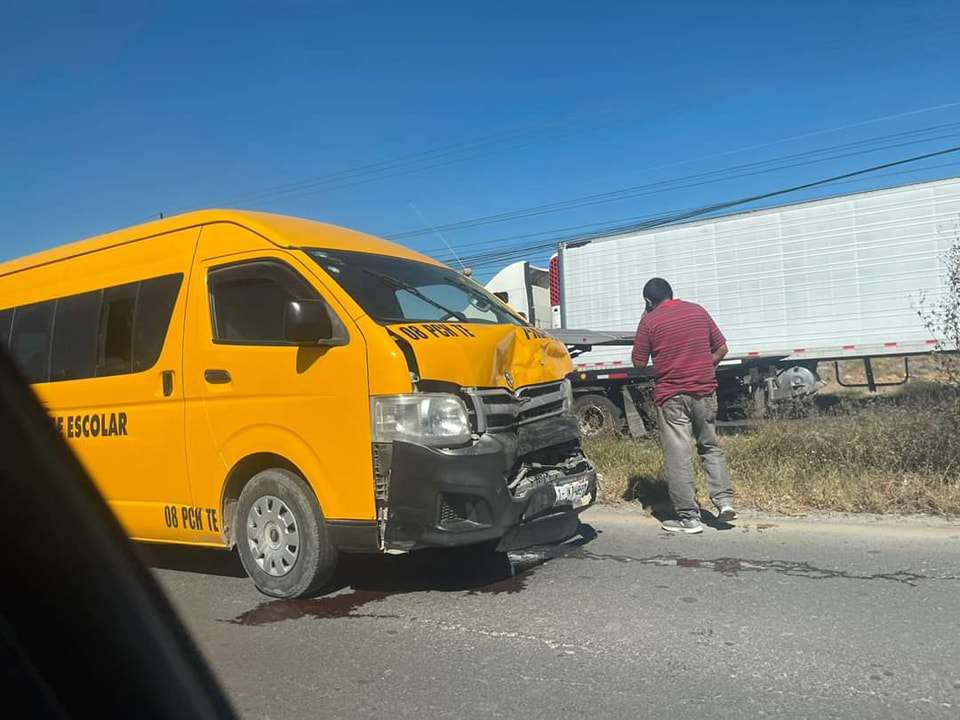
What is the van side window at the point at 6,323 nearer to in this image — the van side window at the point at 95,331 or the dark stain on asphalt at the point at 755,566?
the van side window at the point at 95,331

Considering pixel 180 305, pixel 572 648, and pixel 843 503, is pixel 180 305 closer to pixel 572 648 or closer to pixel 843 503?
pixel 572 648

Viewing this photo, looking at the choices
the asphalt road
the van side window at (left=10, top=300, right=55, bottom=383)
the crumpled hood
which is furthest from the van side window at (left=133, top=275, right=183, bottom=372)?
the crumpled hood

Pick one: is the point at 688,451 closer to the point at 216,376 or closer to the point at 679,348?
the point at 679,348

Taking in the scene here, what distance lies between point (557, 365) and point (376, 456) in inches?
65.8

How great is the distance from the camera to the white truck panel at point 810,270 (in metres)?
12.3

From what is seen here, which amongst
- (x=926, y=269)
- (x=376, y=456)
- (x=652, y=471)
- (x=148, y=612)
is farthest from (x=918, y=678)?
(x=926, y=269)

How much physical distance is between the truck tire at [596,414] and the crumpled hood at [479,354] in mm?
7230

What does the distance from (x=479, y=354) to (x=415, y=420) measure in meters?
0.60

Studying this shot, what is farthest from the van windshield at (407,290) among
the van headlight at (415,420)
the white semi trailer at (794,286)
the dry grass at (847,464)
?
the white semi trailer at (794,286)

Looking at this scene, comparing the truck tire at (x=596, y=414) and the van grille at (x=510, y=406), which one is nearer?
the van grille at (x=510, y=406)

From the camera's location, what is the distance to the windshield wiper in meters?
5.05

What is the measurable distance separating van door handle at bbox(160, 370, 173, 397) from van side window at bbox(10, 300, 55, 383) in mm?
1337

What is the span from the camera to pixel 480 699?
328 cm

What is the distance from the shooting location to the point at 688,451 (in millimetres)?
6141
